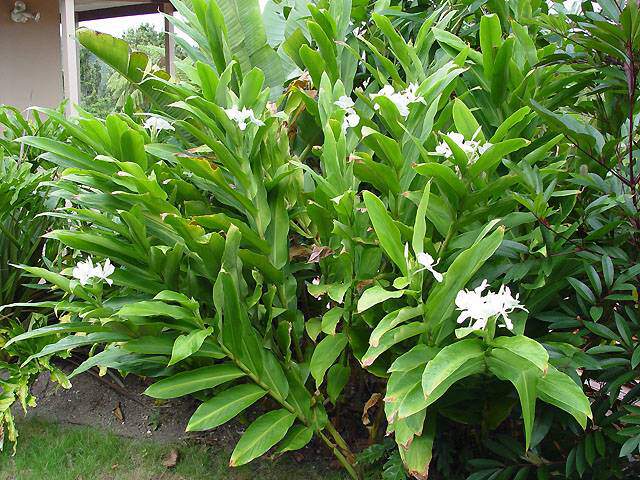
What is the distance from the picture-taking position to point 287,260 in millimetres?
2021

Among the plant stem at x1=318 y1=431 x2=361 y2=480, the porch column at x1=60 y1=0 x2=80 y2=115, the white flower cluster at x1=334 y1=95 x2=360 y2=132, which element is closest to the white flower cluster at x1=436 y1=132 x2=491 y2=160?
the white flower cluster at x1=334 y1=95 x2=360 y2=132

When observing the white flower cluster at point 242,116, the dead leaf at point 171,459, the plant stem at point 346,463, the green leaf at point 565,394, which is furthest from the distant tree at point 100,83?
the green leaf at point 565,394

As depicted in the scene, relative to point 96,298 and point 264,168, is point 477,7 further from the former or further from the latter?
point 96,298

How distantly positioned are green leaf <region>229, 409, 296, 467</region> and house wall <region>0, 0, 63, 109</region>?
270 inches

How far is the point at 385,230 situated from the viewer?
159 cm

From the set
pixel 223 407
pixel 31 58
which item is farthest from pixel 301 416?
pixel 31 58

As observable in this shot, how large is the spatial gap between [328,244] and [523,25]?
109 cm

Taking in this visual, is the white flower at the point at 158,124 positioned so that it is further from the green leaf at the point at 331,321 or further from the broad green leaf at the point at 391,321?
the broad green leaf at the point at 391,321

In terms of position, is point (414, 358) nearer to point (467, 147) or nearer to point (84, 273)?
point (467, 147)

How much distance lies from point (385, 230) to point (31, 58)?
25.5ft

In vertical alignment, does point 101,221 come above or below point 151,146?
below

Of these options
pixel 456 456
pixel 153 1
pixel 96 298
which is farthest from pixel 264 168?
pixel 153 1

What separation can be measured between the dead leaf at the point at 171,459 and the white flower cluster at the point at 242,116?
134 cm

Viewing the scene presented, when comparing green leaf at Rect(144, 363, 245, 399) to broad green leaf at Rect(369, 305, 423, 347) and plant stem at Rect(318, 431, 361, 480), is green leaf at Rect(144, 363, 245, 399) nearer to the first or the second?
plant stem at Rect(318, 431, 361, 480)
